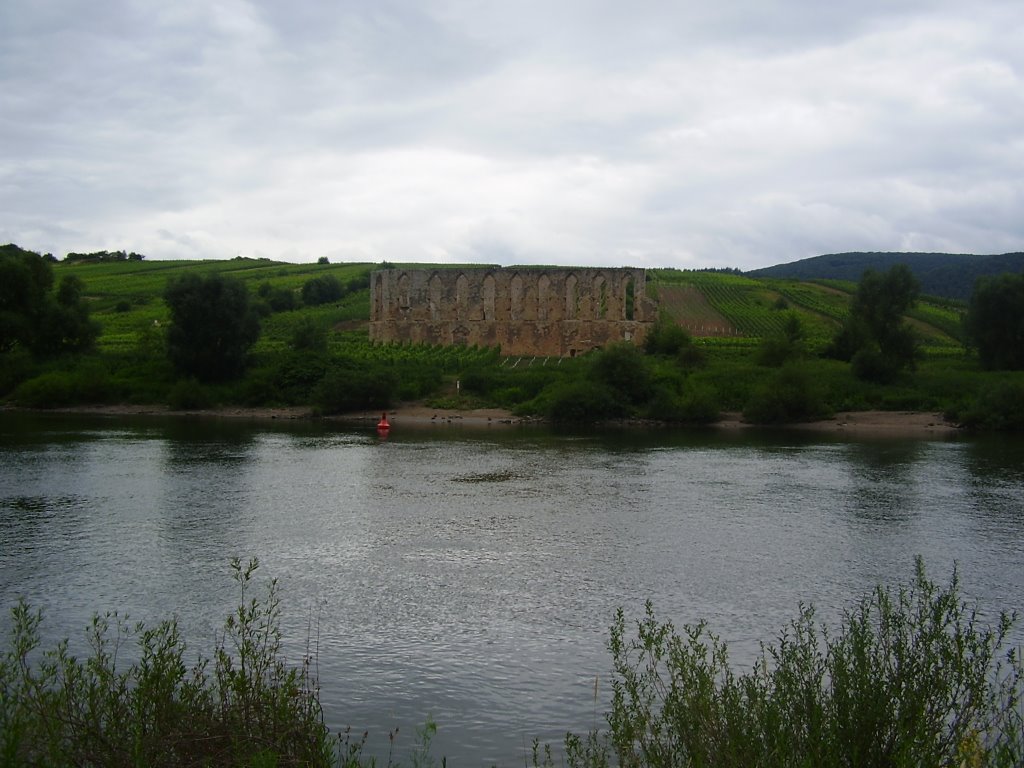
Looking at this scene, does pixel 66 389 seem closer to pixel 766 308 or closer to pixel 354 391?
pixel 354 391

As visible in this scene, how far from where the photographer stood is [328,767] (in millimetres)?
7852

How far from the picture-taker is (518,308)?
78.2 meters

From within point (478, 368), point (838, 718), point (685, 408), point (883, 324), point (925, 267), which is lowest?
point (838, 718)

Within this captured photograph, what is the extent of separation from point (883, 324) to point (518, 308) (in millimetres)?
28581

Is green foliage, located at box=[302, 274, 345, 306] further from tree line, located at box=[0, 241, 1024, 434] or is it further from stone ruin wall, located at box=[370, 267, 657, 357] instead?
tree line, located at box=[0, 241, 1024, 434]

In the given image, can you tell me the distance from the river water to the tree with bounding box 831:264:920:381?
18.6 metres

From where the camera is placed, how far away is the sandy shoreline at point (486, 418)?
168 feet

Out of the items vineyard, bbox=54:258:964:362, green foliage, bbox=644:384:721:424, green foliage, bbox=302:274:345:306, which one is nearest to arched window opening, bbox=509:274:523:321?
vineyard, bbox=54:258:964:362

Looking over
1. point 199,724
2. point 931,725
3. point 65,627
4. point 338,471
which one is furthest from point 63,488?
point 931,725

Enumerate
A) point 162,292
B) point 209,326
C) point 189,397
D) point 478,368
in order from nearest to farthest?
point 189,397 < point 209,326 < point 478,368 < point 162,292

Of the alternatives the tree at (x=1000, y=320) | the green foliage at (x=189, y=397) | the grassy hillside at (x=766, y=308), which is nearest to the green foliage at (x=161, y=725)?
the green foliage at (x=189, y=397)

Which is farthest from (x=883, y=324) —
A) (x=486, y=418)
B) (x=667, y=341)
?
(x=486, y=418)

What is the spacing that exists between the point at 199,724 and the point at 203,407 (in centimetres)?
5195

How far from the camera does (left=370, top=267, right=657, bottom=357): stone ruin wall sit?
77.2m
